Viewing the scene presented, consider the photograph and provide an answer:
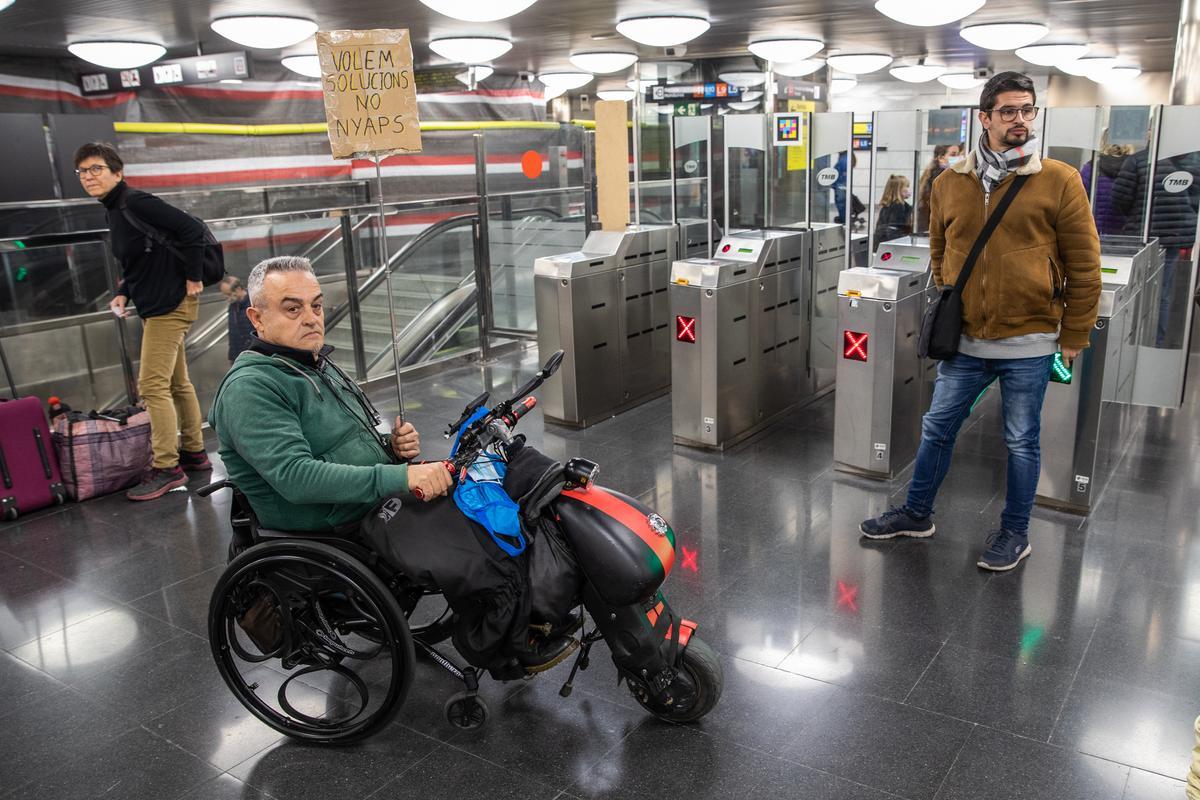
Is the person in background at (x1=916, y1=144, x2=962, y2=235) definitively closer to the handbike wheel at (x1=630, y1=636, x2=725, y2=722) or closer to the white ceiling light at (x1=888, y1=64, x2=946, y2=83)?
the handbike wheel at (x1=630, y1=636, x2=725, y2=722)

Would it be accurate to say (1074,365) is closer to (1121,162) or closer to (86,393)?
(1121,162)

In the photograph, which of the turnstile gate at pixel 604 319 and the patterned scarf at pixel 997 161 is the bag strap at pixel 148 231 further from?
the patterned scarf at pixel 997 161

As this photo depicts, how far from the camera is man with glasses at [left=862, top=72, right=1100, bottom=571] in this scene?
3172 millimetres

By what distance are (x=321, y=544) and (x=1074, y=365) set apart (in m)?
3.13

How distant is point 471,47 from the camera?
725 cm

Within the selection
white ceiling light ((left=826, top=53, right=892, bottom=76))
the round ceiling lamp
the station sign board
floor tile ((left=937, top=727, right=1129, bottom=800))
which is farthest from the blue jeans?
white ceiling light ((left=826, top=53, right=892, bottom=76))

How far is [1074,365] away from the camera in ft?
12.7

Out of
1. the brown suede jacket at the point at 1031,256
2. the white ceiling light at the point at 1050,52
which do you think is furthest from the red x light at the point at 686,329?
the white ceiling light at the point at 1050,52

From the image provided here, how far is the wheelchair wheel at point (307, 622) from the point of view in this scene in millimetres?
2303

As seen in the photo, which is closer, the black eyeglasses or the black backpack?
the black eyeglasses

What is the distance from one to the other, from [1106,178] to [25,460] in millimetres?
5789

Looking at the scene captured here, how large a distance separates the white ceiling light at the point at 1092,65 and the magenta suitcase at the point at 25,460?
32.9 feet

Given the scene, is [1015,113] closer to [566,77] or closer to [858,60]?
[858,60]

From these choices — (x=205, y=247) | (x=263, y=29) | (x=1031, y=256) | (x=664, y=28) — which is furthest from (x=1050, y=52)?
(x=205, y=247)
